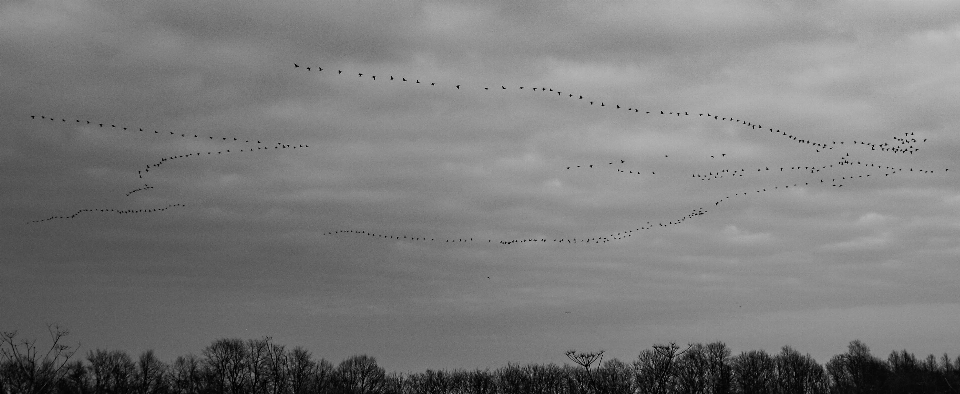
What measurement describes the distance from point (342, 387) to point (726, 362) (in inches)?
3116

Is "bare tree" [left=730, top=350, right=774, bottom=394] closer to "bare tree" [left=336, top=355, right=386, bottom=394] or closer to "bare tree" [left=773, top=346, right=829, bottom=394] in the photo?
"bare tree" [left=773, top=346, right=829, bottom=394]

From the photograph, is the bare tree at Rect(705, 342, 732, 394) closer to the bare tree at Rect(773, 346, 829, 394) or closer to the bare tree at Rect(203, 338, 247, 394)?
the bare tree at Rect(773, 346, 829, 394)

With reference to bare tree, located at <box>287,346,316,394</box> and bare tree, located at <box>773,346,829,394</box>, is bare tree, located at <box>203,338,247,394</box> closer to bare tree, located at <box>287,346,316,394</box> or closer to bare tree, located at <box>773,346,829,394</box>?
bare tree, located at <box>287,346,316,394</box>

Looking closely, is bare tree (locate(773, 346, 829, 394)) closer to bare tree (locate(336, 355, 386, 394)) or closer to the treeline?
the treeline

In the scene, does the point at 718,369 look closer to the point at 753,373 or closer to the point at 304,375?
the point at 753,373

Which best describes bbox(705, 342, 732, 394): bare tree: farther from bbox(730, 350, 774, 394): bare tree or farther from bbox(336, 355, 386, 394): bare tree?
bbox(336, 355, 386, 394): bare tree

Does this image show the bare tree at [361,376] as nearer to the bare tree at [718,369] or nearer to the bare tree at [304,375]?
the bare tree at [304,375]

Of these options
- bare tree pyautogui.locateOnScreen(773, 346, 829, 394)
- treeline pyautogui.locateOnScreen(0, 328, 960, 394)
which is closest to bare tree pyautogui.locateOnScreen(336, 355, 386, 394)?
treeline pyautogui.locateOnScreen(0, 328, 960, 394)

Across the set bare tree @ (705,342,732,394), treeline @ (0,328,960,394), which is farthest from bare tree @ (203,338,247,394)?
bare tree @ (705,342,732,394)

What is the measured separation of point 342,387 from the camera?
15975 centimetres

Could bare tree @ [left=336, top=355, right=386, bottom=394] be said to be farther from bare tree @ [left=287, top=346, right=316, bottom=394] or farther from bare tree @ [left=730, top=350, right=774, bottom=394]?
bare tree @ [left=730, top=350, right=774, bottom=394]

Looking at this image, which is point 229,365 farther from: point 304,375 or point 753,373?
point 753,373

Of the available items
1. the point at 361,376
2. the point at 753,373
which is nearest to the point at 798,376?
the point at 753,373

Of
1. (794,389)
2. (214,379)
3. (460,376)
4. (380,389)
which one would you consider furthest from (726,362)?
(214,379)
